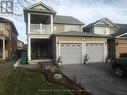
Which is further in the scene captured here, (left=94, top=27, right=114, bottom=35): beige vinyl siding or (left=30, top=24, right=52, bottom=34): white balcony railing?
(left=94, top=27, right=114, bottom=35): beige vinyl siding

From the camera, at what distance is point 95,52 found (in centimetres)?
2114

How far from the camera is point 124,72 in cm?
1123

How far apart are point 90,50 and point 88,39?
1.41 m

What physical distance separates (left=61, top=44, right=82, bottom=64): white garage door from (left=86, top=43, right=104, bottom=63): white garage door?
1.24 meters

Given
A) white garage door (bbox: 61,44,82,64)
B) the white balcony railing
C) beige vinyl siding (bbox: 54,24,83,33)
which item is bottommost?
white garage door (bbox: 61,44,82,64)

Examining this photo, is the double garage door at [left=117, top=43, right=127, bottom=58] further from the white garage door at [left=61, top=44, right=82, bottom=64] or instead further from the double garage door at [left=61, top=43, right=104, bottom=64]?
the white garage door at [left=61, top=44, right=82, bottom=64]

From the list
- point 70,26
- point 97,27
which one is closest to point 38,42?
point 70,26

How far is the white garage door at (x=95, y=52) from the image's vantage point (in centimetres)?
2078

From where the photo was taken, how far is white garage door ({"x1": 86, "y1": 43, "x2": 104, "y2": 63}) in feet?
68.2

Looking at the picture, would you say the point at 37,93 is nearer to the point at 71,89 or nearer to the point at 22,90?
the point at 22,90

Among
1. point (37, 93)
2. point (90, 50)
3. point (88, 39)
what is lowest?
point (37, 93)

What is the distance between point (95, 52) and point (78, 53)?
239cm

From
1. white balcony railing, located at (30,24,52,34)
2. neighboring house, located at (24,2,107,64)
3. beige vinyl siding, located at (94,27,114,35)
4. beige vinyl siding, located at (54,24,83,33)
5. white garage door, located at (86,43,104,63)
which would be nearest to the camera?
neighboring house, located at (24,2,107,64)

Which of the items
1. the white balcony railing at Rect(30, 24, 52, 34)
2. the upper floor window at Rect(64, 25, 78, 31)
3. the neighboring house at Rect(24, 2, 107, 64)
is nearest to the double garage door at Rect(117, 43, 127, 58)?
the neighboring house at Rect(24, 2, 107, 64)
